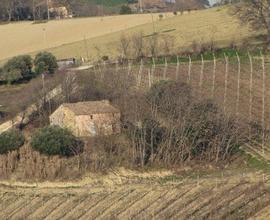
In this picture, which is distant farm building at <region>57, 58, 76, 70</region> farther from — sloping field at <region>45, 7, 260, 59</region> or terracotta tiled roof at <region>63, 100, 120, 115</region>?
terracotta tiled roof at <region>63, 100, 120, 115</region>

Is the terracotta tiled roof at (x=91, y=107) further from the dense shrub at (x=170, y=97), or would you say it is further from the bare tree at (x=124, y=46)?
the bare tree at (x=124, y=46)

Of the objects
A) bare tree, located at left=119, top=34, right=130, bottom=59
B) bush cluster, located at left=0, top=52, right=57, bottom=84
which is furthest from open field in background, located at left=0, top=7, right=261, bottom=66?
bush cluster, located at left=0, top=52, right=57, bottom=84

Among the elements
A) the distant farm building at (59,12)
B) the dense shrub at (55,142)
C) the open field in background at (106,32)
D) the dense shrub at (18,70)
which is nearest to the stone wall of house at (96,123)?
the dense shrub at (55,142)

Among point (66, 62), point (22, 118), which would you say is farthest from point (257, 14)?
point (22, 118)

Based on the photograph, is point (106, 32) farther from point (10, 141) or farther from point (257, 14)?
point (10, 141)

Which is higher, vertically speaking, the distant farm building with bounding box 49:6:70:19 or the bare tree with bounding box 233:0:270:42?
the bare tree with bounding box 233:0:270:42

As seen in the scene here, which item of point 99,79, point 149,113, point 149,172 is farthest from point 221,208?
point 99,79

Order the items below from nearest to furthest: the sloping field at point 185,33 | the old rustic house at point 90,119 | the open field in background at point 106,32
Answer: the old rustic house at point 90,119 < the sloping field at point 185,33 < the open field in background at point 106,32
